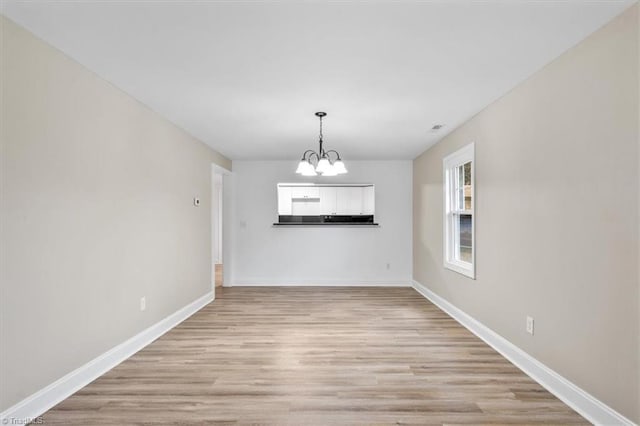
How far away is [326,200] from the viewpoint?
6.69m

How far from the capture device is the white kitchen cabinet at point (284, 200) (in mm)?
6664

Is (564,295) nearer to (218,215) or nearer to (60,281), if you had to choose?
(60,281)

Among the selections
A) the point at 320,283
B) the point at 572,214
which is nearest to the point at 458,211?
the point at 572,214

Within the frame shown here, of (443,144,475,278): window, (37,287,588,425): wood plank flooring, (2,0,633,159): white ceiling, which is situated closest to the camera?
(2,0,633,159): white ceiling

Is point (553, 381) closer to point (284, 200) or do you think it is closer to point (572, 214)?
point (572, 214)

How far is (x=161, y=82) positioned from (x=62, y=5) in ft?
3.41

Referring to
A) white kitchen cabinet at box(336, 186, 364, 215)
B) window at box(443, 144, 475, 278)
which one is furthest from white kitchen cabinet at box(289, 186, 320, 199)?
window at box(443, 144, 475, 278)

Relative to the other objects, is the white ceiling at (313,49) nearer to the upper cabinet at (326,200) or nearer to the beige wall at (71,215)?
the beige wall at (71,215)

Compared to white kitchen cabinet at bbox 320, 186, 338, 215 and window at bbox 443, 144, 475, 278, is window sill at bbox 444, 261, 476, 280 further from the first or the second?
white kitchen cabinet at bbox 320, 186, 338, 215

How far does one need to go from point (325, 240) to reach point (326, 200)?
755 mm

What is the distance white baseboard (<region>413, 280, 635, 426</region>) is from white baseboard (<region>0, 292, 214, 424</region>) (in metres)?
3.36

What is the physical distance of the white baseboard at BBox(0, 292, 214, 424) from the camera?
83.0 inches

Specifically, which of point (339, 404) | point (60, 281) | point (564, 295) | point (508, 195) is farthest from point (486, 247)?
point (60, 281)

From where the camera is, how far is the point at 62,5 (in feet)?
6.33
